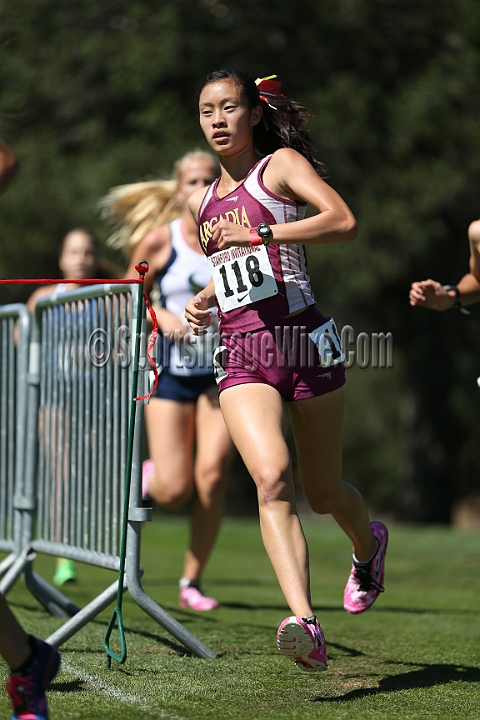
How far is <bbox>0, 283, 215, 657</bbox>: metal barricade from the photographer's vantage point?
4.21 metres

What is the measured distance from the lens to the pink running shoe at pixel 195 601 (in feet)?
19.0

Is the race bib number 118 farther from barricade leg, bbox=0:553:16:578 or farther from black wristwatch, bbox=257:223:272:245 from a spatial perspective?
barricade leg, bbox=0:553:16:578

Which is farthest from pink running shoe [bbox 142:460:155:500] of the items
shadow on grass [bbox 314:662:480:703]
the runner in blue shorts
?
shadow on grass [bbox 314:662:480:703]

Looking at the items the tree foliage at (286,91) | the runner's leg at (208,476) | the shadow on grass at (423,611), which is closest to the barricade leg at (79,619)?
the runner's leg at (208,476)

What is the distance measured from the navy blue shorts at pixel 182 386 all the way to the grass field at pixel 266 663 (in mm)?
1267

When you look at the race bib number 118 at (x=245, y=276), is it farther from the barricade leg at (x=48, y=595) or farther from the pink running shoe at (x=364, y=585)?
the barricade leg at (x=48, y=595)

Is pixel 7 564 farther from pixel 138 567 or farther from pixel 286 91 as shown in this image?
pixel 286 91

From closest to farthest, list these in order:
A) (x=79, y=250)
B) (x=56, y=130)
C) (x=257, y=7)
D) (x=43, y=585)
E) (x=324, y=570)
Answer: (x=43, y=585), (x=79, y=250), (x=324, y=570), (x=257, y=7), (x=56, y=130)

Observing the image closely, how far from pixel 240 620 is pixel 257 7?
10588mm

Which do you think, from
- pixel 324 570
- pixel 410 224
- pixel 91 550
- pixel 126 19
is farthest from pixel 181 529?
pixel 91 550

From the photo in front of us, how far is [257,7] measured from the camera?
13.8 meters

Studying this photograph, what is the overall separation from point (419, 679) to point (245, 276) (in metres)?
1.76

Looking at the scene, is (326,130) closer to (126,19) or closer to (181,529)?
(126,19)

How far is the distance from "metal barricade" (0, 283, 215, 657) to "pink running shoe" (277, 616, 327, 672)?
3.02 feet
